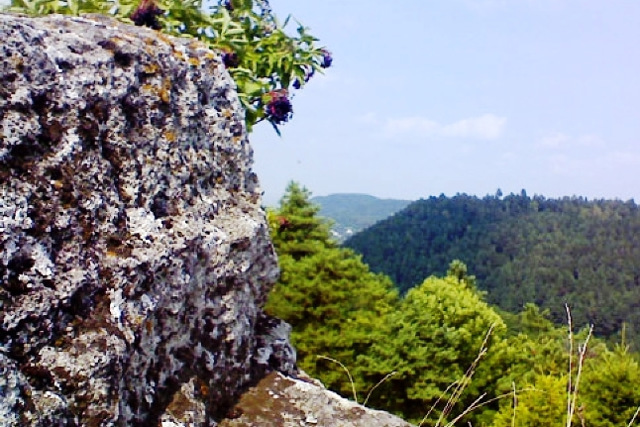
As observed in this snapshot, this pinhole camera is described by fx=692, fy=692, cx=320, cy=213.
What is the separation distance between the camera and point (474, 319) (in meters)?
18.9

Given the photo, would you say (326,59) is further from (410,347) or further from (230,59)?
(410,347)

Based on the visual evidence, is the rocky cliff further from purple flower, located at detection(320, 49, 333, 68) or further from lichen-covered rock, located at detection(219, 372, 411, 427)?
purple flower, located at detection(320, 49, 333, 68)

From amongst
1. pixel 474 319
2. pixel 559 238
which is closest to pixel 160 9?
pixel 474 319

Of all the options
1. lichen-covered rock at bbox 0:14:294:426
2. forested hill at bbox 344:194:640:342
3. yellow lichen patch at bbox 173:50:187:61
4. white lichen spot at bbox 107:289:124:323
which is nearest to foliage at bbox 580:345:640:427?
lichen-covered rock at bbox 0:14:294:426

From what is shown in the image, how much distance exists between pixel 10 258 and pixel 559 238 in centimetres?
18139

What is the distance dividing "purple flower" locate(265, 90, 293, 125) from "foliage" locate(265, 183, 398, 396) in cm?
1372

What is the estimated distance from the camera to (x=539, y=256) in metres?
163

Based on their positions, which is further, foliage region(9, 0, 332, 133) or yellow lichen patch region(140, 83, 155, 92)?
foliage region(9, 0, 332, 133)

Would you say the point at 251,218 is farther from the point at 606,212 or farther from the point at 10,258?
the point at 606,212

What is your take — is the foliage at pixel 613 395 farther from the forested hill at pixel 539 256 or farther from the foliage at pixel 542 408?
the forested hill at pixel 539 256

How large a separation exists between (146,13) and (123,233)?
305 cm

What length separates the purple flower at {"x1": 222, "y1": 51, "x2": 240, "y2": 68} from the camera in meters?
5.22

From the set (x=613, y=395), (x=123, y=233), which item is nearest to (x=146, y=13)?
(x=123, y=233)

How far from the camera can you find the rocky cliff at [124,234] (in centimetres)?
197
